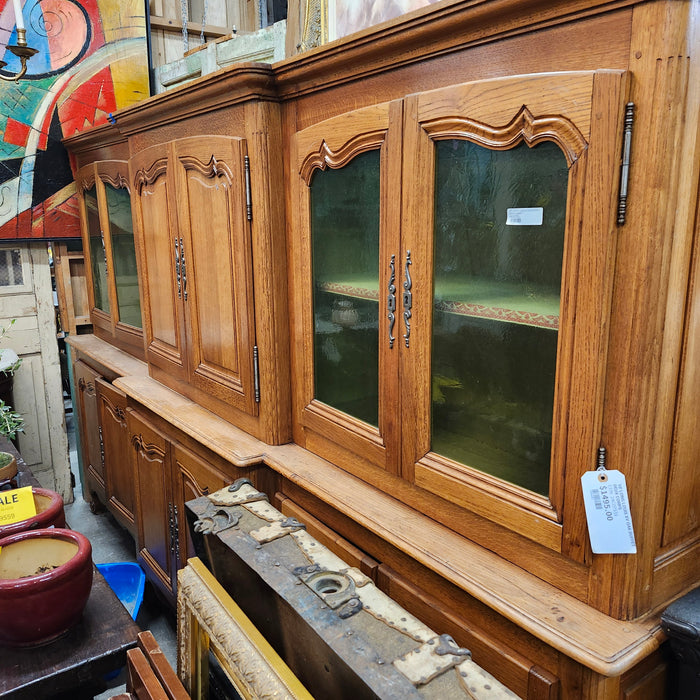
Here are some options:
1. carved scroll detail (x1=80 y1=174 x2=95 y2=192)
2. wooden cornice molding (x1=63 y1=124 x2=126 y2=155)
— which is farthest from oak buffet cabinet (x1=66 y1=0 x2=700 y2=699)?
carved scroll detail (x1=80 y1=174 x2=95 y2=192)

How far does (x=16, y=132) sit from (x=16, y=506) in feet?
7.22

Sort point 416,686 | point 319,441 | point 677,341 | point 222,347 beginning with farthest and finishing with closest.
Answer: point 222,347, point 319,441, point 677,341, point 416,686

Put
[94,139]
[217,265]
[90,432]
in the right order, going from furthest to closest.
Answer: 1. [90,432]
2. [94,139]
3. [217,265]

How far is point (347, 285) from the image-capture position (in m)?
1.52

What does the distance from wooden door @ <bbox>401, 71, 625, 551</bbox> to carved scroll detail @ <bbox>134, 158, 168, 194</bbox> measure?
119cm

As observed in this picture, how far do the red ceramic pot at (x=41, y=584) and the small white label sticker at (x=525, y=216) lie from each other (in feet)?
3.42

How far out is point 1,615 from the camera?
112cm

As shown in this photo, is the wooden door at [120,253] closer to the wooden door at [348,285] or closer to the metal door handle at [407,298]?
the wooden door at [348,285]

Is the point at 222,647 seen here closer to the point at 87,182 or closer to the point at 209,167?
the point at 209,167

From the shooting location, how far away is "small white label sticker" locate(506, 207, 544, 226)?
1038 mm

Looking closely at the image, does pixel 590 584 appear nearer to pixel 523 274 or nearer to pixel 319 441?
pixel 523 274

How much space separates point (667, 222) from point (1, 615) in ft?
4.31

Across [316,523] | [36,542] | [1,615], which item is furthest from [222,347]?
[1,615]

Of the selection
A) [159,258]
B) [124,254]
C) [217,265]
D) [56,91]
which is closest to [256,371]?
[217,265]
